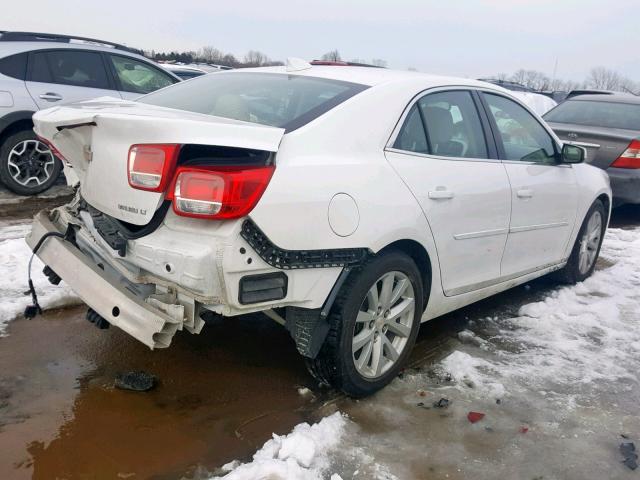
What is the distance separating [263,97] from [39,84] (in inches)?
185

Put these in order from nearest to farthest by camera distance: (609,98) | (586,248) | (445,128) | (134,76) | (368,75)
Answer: (368,75)
(445,128)
(586,248)
(134,76)
(609,98)

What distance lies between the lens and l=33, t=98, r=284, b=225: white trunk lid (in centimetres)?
241

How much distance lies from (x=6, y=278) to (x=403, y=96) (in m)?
2.99

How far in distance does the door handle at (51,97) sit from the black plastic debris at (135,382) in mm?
4741

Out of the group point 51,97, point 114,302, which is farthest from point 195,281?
point 51,97

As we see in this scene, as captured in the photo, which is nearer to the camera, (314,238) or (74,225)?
(314,238)

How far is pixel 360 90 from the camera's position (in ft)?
10.2

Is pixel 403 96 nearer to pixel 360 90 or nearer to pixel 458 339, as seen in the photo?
pixel 360 90

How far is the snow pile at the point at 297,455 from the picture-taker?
95.8 inches

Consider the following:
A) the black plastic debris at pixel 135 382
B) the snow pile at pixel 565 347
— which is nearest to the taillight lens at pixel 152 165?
the black plastic debris at pixel 135 382

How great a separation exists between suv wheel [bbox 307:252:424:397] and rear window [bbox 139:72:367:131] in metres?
0.82

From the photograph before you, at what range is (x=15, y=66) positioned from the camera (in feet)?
21.8

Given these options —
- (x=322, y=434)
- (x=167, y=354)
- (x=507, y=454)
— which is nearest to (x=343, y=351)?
(x=322, y=434)

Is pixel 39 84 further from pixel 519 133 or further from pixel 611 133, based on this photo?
pixel 611 133
